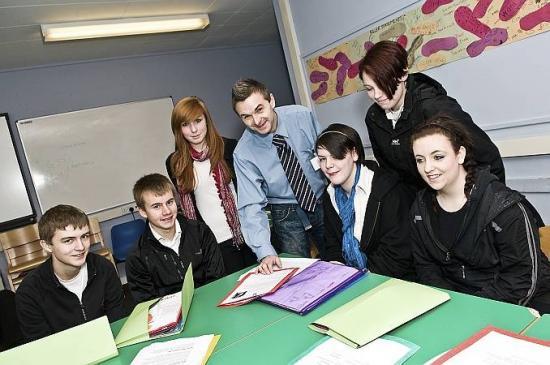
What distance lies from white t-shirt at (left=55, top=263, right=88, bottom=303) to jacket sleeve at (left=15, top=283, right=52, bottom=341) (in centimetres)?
12

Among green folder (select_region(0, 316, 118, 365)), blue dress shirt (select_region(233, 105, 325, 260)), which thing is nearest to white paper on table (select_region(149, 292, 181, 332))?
green folder (select_region(0, 316, 118, 365))

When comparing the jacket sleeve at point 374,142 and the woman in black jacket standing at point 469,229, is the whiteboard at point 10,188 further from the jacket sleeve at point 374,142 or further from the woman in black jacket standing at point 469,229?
the woman in black jacket standing at point 469,229

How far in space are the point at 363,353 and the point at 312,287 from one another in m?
0.43

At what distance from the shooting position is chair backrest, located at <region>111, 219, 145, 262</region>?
14.7 ft

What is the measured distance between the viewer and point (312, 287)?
4.42 feet

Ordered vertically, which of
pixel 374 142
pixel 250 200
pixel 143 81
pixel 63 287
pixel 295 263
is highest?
pixel 143 81

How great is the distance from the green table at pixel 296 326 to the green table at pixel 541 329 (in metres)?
0.02

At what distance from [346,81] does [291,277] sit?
1.90 meters

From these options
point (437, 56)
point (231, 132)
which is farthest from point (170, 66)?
point (437, 56)

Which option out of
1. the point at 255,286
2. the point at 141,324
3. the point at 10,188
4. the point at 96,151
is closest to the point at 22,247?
the point at 10,188

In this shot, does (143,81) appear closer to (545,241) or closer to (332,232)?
(332,232)

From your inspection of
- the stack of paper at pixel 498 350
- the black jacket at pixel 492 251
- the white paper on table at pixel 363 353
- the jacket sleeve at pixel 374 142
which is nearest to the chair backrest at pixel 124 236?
the jacket sleeve at pixel 374 142

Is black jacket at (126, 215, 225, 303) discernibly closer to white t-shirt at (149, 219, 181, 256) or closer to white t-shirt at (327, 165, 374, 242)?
white t-shirt at (149, 219, 181, 256)

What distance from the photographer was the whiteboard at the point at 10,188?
14.0 ft
